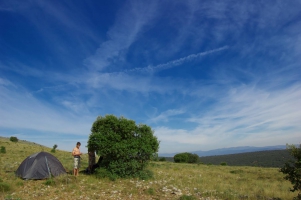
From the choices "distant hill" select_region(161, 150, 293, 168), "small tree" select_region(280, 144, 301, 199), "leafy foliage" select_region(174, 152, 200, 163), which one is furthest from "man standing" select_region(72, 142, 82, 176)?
"leafy foliage" select_region(174, 152, 200, 163)

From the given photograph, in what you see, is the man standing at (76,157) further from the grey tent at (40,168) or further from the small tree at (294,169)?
the small tree at (294,169)

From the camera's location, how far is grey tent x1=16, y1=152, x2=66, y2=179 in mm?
14617

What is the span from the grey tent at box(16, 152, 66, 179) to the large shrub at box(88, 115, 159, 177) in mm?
2662

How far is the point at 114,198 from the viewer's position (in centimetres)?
1097

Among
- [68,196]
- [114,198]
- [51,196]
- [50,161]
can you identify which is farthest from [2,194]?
[114,198]

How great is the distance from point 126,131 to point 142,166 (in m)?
2.93

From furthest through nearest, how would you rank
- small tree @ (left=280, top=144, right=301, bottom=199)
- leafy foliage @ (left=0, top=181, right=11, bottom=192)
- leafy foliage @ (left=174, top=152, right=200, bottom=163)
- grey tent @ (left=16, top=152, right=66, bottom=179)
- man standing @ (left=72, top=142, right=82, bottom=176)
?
leafy foliage @ (left=174, top=152, right=200, bottom=163), man standing @ (left=72, top=142, right=82, bottom=176), grey tent @ (left=16, top=152, right=66, bottom=179), leafy foliage @ (left=0, top=181, right=11, bottom=192), small tree @ (left=280, top=144, right=301, bottom=199)

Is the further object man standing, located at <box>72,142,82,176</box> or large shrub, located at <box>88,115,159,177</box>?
man standing, located at <box>72,142,82,176</box>

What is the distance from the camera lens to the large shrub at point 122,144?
50.2 ft

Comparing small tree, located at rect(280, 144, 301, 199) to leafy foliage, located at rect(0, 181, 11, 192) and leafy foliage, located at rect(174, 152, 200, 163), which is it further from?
leafy foliage, located at rect(174, 152, 200, 163)

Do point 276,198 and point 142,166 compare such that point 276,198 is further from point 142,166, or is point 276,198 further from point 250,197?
point 142,166

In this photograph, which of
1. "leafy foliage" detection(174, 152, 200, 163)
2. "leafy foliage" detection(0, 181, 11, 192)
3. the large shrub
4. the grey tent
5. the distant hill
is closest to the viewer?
"leafy foliage" detection(0, 181, 11, 192)

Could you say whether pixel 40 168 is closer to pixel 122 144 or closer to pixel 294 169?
pixel 122 144

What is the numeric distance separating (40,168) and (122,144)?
576 centimetres
